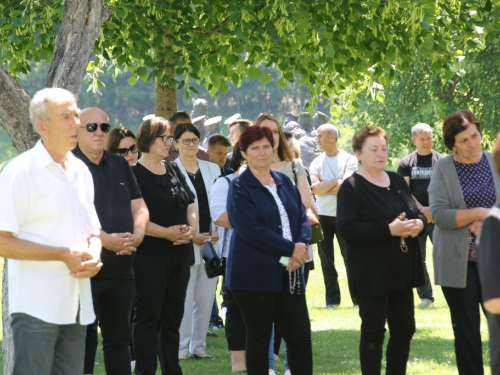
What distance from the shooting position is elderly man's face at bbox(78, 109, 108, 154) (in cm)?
601

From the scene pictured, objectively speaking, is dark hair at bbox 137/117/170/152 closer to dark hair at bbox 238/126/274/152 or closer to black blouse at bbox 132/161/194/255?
black blouse at bbox 132/161/194/255

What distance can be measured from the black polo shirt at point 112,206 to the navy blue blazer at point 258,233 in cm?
74

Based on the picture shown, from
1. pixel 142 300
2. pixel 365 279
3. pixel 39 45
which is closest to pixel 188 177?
pixel 142 300

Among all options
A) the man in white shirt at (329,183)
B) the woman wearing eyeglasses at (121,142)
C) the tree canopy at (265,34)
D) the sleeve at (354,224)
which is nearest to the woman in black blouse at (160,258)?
the woman wearing eyeglasses at (121,142)

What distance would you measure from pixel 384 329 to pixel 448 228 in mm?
883

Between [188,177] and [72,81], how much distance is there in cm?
172

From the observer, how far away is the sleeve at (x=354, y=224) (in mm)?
6273

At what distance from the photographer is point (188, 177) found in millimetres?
7906

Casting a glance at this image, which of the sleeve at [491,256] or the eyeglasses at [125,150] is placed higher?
the eyeglasses at [125,150]

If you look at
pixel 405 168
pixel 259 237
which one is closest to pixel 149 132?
pixel 259 237

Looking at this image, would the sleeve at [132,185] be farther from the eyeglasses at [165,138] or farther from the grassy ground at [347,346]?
the grassy ground at [347,346]

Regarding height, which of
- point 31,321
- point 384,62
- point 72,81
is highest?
point 384,62

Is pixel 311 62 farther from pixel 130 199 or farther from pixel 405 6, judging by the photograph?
pixel 130 199

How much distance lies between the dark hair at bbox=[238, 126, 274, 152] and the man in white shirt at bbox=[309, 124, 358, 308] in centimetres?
530
